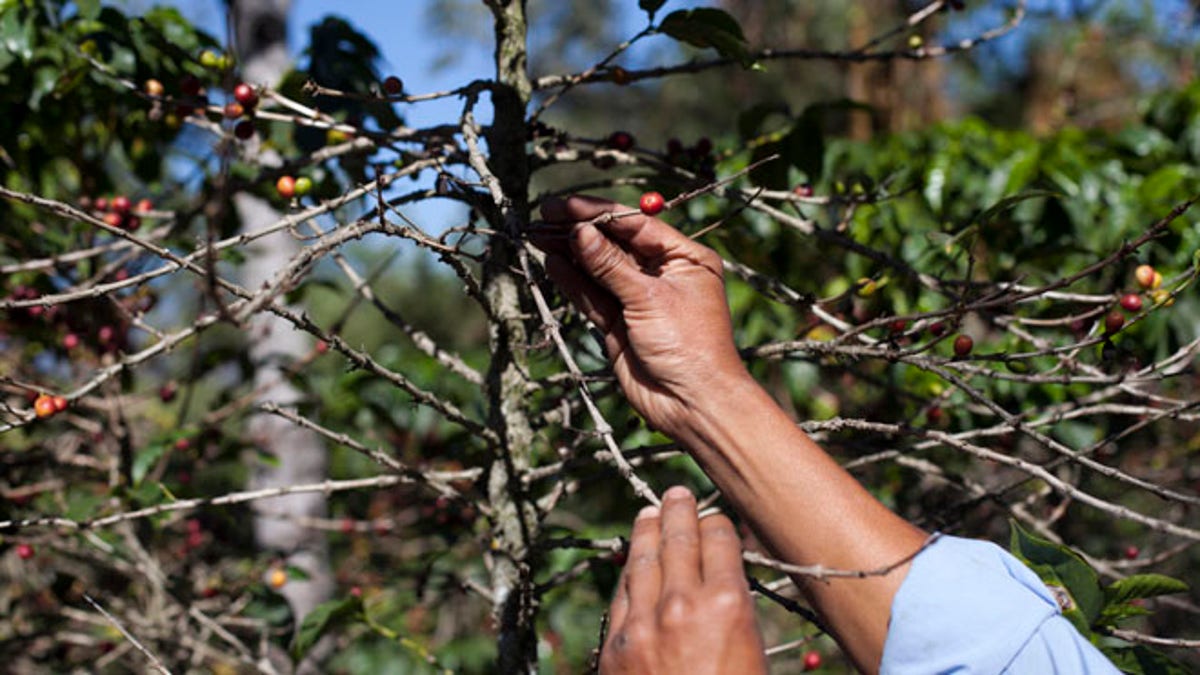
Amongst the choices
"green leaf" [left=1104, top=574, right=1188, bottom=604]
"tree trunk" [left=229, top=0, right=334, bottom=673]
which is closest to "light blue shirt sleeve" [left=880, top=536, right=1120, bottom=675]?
"green leaf" [left=1104, top=574, right=1188, bottom=604]

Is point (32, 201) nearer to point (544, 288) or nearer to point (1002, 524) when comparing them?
point (544, 288)

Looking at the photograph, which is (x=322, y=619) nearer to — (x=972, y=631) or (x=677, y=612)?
(x=677, y=612)

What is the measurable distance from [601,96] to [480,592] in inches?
624

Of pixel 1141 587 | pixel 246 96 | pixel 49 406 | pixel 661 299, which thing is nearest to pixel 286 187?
pixel 246 96

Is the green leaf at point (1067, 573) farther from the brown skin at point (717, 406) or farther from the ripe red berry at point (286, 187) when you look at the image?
the ripe red berry at point (286, 187)

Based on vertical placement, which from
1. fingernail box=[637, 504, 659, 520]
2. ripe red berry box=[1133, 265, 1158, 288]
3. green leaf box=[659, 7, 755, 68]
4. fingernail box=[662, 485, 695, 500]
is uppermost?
green leaf box=[659, 7, 755, 68]

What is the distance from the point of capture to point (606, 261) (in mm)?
1354

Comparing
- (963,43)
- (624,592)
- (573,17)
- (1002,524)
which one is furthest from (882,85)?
(573,17)

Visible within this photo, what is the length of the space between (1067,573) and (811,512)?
1.27 ft

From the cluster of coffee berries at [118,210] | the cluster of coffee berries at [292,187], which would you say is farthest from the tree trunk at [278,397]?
the cluster of coffee berries at [292,187]

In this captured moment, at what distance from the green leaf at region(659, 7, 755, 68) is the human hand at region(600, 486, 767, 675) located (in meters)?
0.86

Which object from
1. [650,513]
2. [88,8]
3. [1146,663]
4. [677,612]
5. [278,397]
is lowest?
[1146,663]

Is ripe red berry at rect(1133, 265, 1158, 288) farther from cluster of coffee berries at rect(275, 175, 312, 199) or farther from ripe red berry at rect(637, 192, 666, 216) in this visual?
cluster of coffee berries at rect(275, 175, 312, 199)

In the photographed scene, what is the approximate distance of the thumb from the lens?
1.34 meters
